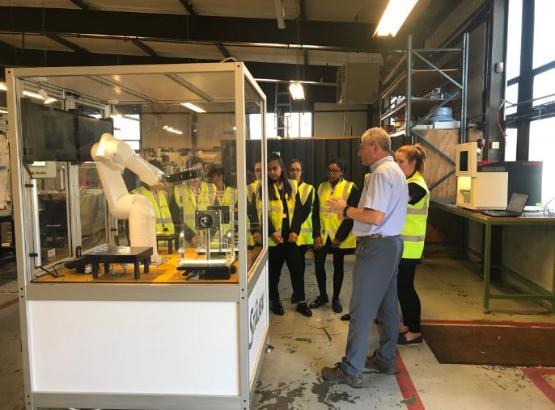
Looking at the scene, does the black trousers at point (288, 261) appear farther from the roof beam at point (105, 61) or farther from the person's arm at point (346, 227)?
the roof beam at point (105, 61)

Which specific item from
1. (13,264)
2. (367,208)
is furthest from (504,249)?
(13,264)

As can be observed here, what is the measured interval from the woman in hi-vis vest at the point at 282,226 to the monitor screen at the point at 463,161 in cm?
185

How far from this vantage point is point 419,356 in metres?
2.78

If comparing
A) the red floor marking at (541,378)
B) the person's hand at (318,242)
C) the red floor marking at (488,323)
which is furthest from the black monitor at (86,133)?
the red floor marking at (541,378)

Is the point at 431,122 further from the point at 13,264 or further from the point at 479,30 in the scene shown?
the point at 13,264

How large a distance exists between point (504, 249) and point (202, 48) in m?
5.60

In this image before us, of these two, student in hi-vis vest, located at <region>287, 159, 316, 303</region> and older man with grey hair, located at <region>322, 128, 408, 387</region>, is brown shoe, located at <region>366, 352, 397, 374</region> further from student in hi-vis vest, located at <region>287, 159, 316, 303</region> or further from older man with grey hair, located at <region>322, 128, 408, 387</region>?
student in hi-vis vest, located at <region>287, 159, 316, 303</region>

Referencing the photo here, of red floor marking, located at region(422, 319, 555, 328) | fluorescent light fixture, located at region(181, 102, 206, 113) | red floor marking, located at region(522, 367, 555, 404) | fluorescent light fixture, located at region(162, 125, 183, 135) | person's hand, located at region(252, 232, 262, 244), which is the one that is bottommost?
red floor marking, located at region(522, 367, 555, 404)

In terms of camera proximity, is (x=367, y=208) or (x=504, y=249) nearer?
(x=367, y=208)

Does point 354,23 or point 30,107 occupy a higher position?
point 354,23

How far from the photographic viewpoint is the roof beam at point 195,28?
526 centimetres

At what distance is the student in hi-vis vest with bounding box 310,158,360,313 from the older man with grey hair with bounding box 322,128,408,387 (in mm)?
1148

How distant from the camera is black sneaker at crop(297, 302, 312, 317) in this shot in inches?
139

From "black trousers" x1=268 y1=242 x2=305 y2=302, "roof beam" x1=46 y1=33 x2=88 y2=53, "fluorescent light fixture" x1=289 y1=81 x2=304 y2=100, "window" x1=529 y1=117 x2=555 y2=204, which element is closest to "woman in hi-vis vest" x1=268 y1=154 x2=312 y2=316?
"black trousers" x1=268 y1=242 x2=305 y2=302
